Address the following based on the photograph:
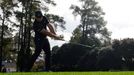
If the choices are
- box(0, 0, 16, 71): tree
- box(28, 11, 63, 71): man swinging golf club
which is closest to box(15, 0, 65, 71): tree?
box(0, 0, 16, 71): tree

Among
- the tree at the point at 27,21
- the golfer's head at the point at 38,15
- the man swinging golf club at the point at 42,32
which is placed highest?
the tree at the point at 27,21

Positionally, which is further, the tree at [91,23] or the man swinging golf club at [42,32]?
the tree at [91,23]

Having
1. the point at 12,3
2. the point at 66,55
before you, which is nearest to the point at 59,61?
the point at 66,55

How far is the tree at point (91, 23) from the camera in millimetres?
85625

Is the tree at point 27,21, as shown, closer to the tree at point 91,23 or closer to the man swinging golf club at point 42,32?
the tree at point 91,23

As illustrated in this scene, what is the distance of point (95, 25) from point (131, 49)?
15.4 metres

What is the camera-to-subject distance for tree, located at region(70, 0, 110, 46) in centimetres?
8562

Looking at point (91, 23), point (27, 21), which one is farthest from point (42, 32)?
point (91, 23)

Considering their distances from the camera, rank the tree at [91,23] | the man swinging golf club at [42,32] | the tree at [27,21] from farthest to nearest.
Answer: the tree at [91,23] → the tree at [27,21] → the man swinging golf club at [42,32]

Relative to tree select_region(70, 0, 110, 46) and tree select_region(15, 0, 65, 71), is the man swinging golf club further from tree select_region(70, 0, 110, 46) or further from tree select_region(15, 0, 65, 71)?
tree select_region(70, 0, 110, 46)

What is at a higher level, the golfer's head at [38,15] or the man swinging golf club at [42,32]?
the golfer's head at [38,15]

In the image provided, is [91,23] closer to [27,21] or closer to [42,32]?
[27,21]

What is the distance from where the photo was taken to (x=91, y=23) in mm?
86438

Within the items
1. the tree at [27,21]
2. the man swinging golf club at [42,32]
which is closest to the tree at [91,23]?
the tree at [27,21]
